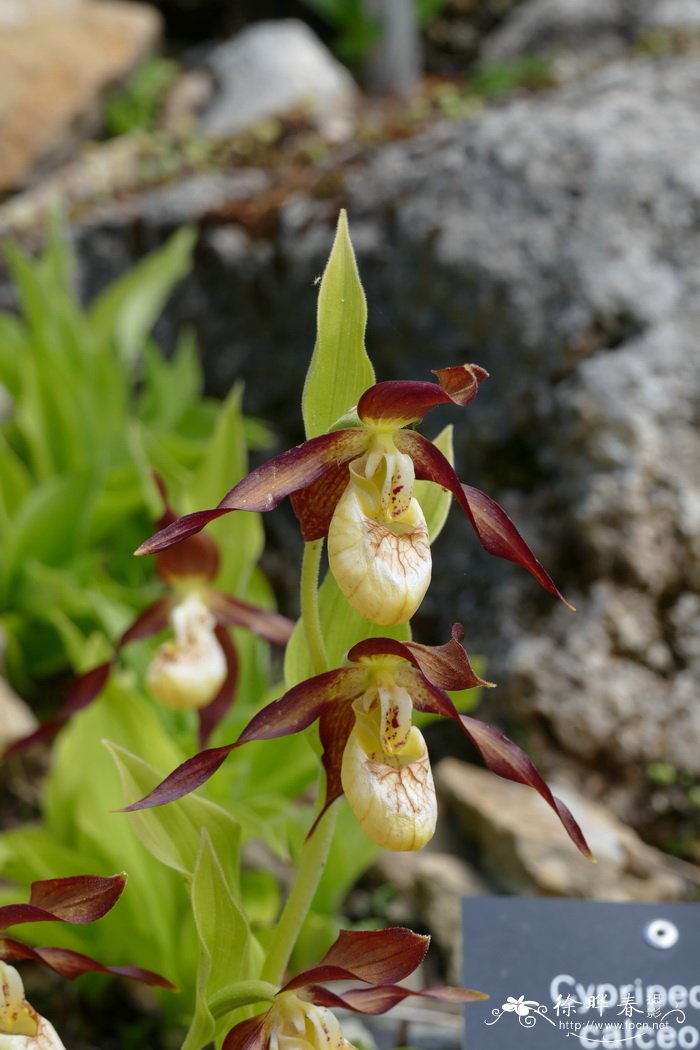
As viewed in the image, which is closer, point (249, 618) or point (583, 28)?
point (249, 618)

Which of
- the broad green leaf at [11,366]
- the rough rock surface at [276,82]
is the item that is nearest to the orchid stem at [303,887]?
the broad green leaf at [11,366]

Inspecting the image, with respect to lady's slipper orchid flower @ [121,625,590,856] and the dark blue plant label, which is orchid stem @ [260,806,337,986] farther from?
the dark blue plant label

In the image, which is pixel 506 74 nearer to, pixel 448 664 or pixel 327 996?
pixel 448 664

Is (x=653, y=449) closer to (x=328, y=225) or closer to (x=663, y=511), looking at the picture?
(x=663, y=511)

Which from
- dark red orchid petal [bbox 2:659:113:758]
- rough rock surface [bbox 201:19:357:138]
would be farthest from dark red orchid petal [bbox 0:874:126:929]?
rough rock surface [bbox 201:19:357:138]

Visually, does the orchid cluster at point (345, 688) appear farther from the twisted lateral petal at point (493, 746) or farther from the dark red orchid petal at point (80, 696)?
the dark red orchid petal at point (80, 696)

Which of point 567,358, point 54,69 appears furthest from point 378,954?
point 54,69

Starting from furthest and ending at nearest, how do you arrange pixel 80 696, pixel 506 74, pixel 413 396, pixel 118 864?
1. pixel 506 74
2. pixel 118 864
3. pixel 80 696
4. pixel 413 396
